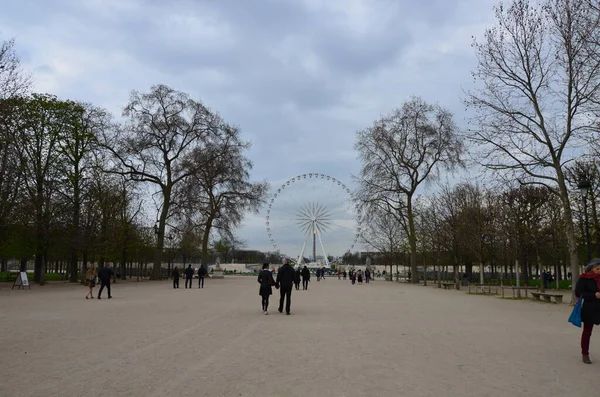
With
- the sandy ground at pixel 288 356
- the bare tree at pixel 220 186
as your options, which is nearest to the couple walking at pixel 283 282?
the sandy ground at pixel 288 356

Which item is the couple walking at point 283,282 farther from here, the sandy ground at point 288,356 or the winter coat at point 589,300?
the winter coat at point 589,300

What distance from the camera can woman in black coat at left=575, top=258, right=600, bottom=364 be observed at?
9.16m

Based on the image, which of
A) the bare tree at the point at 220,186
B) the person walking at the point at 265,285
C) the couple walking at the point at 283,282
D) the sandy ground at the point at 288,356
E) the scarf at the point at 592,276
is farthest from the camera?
the bare tree at the point at 220,186

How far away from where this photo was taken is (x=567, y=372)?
27.5ft

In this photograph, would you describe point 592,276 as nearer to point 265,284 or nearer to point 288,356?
point 288,356

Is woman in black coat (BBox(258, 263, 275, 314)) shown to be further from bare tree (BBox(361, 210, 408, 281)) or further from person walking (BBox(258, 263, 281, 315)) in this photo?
bare tree (BBox(361, 210, 408, 281))

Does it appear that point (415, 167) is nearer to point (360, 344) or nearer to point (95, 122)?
point (95, 122)

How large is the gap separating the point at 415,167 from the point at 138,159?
27.5 meters

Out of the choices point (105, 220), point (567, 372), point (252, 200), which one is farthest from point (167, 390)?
point (252, 200)

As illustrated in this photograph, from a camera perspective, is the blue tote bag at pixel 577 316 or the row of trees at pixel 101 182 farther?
the row of trees at pixel 101 182

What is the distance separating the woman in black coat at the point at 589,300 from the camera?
9164 mm

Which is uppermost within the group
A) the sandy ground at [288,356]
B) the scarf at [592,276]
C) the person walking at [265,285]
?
the scarf at [592,276]

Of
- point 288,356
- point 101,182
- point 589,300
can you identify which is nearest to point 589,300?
point 589,300

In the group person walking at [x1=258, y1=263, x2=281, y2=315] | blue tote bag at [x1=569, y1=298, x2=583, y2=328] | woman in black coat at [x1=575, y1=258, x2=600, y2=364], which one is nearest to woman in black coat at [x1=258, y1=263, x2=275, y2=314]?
person walking at [x1=258, y1=263, x2=281, y2=315]
